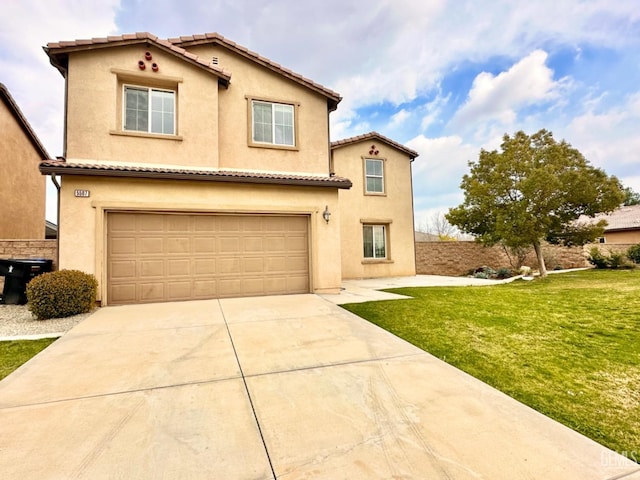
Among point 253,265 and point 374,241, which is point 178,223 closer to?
point 253,265

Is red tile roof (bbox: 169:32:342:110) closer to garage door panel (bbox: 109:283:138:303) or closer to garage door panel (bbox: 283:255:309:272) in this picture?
garage door panel (bbox: 283:255:309:272)

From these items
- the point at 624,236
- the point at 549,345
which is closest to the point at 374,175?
the point at 549,345

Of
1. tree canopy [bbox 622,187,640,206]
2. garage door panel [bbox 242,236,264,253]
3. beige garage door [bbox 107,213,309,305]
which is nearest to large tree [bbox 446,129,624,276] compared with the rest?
beige garage door [bbox 107,213,309,305]

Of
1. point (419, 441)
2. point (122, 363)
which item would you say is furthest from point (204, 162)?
point (419, 441)

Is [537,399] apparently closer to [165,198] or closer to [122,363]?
[122,363]

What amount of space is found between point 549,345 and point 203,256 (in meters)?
8.10

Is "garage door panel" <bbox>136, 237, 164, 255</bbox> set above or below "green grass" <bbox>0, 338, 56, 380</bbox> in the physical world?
above

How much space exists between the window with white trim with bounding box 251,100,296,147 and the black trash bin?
6945 mm

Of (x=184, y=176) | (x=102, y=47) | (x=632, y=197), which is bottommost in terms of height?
(x=184, y=176)

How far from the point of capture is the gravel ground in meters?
5.86

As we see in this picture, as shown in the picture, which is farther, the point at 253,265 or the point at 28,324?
the point at 253,265

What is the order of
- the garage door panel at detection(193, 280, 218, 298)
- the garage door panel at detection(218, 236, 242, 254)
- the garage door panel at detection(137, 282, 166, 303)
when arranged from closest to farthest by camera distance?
the garage door panel at detection(137, 282, 166, 303) < the garage door panel at detection(193, 280, 218, 298) < the garage door panel at detection(218, 236, 242, 254)

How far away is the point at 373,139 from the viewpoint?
15.3m

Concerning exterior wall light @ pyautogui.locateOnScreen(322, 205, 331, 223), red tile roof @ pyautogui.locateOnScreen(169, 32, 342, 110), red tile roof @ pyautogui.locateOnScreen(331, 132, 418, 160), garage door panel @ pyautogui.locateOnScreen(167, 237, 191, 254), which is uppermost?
red tile roof @ pyautogui.locateOnScreen(169, 32, 342, 110)
